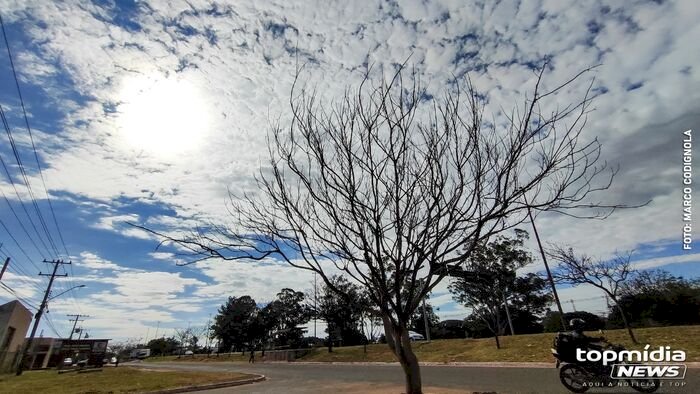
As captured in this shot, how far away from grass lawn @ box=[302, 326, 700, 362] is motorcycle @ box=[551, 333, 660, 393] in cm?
643

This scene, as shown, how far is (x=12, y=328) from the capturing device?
125ft

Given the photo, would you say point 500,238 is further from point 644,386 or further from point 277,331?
point 277,331

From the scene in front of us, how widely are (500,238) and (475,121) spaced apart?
25133 mm

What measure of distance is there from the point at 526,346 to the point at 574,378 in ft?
39.0

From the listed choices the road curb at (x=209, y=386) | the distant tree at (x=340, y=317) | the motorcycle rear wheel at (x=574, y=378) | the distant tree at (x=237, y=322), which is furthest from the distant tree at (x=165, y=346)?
the motorcycle rear wheel at (x=574, y=378)

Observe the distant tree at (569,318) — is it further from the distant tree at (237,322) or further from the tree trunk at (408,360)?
the distant tree at (237,322)

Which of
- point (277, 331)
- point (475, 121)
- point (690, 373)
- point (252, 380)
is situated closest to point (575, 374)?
point (690, 373)

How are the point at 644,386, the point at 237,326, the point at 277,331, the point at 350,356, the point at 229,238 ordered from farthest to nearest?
the point at 237,326
the point at 277,331
the point at 350,356
the point at 644,386
the point at 229,238

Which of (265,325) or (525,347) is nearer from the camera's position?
(525,347)

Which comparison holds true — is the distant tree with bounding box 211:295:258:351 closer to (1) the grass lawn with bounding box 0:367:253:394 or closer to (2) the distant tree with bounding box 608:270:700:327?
(1) the grass lawn with bounding box 0:367:253:394

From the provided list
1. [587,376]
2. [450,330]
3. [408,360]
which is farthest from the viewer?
[450,330]

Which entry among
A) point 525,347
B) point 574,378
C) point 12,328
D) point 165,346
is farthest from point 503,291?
point 165,346

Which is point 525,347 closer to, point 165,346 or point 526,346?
point 526,346

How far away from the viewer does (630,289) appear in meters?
27.5
